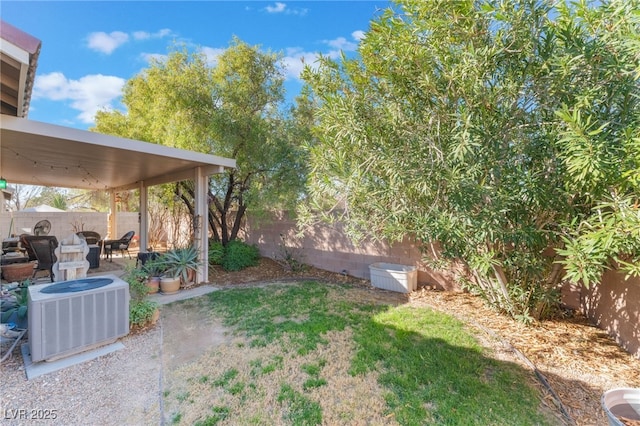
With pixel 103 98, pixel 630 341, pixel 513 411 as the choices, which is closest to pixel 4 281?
pixel 103 98

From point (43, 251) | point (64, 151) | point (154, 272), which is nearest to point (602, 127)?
point (154, 272)

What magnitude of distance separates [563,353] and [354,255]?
4615 mm

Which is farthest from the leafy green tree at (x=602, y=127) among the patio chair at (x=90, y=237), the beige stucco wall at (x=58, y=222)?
the beige stucco wall at (x=58, y=222)

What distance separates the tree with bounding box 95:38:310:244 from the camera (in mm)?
7445

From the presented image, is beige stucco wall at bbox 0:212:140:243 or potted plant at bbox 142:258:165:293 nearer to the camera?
potted plant at bbox 142:258:165:293

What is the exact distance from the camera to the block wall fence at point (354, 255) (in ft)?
12.3

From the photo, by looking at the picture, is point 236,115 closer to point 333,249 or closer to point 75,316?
point 333,249

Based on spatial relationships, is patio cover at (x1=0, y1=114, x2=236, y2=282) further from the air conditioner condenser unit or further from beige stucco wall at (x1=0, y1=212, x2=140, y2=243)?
beige stucco wall at (x1=0, y1=212, x2=140, y2=243)

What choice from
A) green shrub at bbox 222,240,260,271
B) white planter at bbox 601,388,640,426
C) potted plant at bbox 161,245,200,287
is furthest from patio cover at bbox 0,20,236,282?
white planter at bbox 601,388,640,426

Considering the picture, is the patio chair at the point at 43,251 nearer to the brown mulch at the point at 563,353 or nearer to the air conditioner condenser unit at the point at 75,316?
the air conditioner condenser unit at the point at 75,316

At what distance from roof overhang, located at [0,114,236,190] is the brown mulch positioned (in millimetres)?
5370

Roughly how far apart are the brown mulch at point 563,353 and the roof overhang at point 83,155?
17.6 feet

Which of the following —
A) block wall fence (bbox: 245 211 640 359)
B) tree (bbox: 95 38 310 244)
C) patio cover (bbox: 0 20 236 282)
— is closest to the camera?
patio cover (bbox: 0 20 236 282)

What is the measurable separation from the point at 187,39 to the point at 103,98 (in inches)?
255
